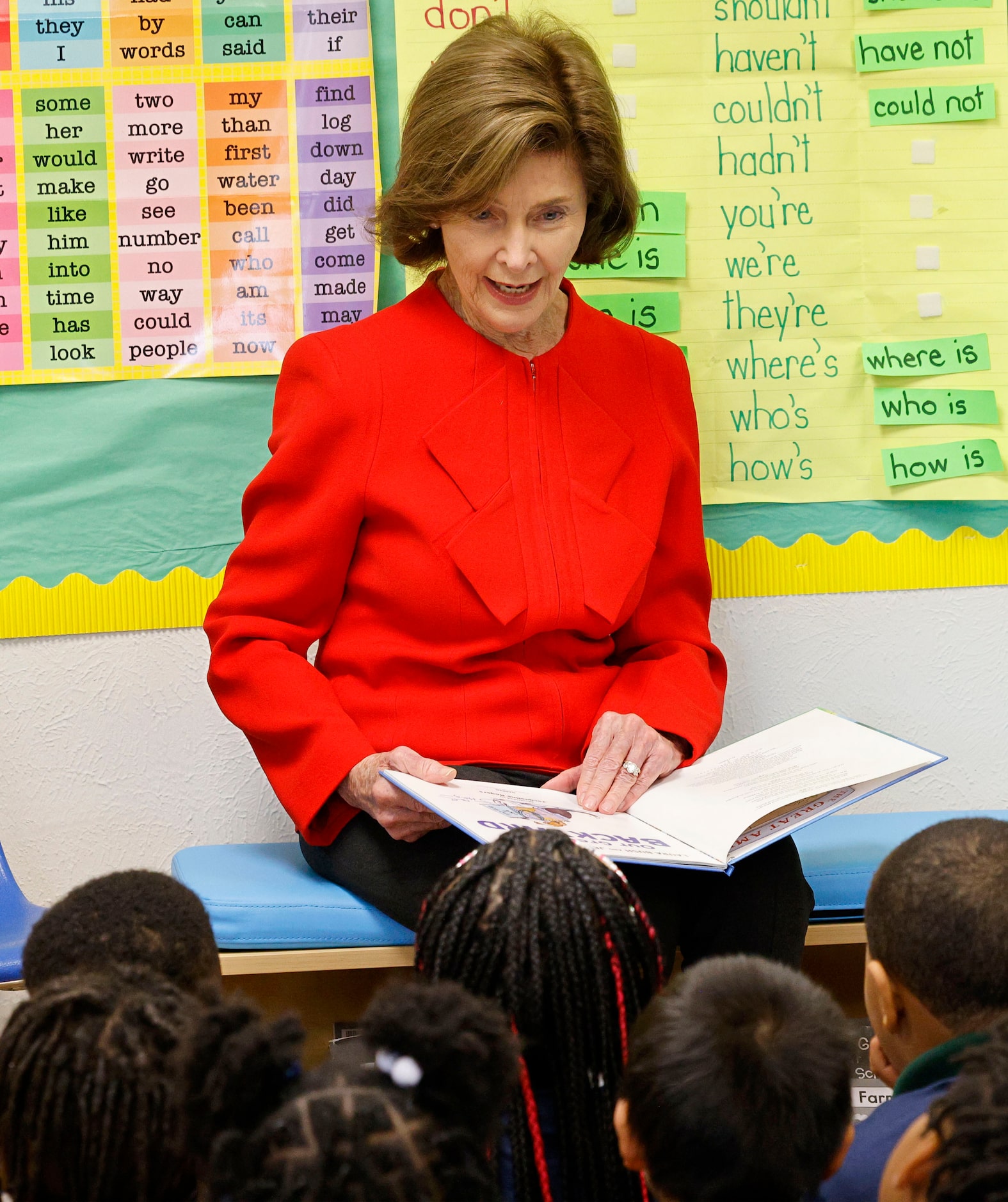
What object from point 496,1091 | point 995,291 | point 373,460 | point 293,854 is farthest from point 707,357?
point 496,1091

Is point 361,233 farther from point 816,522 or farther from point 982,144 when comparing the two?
point 982,144

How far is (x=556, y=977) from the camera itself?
3.18ft

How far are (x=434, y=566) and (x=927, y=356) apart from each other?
3.06ft

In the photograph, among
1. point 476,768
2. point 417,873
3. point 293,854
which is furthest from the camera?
point 293,854

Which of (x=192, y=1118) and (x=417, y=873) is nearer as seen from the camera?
(x=192, y=1118)

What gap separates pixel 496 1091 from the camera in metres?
0.77

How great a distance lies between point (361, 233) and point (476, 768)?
879mm

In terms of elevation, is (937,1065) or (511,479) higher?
(511,479)

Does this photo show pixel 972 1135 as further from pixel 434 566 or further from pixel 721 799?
pixel 434 566

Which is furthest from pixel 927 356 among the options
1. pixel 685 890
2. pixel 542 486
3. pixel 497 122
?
pixel 685 890

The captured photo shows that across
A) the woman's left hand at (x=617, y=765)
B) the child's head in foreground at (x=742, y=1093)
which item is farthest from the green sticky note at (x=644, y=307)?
Result: the child's head in foreground at (x=742, y=1093)

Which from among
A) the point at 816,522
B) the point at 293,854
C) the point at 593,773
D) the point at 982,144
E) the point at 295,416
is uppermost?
the point at 982,144

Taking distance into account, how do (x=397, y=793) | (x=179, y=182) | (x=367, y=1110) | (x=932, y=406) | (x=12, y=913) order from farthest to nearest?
(x=932, y=406) → (x=179, y=182) → (x=12, y=913) → (x=397, y=793) → (x=367, y=1110)

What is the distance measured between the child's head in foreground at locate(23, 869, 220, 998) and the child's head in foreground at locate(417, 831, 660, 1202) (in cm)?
19
